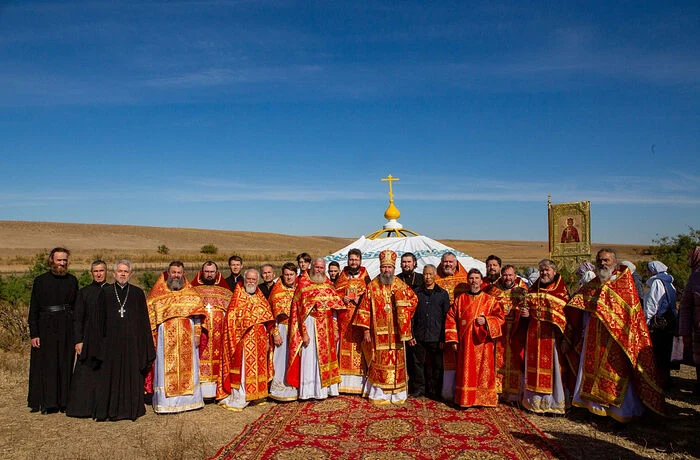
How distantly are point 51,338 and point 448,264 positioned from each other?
5.31m

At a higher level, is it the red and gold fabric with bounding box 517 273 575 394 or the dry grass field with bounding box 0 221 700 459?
the red and gold fabric with bounding box 517 273 575 394

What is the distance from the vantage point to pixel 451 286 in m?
8.61

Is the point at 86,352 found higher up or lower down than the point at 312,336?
lower down

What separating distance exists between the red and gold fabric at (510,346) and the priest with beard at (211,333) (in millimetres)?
3617

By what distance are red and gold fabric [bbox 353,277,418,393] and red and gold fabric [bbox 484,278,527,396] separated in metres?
1.17

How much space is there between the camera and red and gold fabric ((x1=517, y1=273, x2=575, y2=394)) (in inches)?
269

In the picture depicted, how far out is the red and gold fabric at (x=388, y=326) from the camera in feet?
24.6

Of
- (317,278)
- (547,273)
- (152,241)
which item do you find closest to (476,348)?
(547,273)

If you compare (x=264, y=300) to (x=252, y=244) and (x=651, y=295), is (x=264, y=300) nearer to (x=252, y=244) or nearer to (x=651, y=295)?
(x=651, y=295)

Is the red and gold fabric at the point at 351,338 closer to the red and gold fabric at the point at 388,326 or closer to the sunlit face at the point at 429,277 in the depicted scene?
the red and gold fabric at the point at 388,326

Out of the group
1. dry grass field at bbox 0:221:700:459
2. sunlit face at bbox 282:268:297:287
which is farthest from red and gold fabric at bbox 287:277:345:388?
dry grass field at bbox 0:221:700:459

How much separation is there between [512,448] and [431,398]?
197cm

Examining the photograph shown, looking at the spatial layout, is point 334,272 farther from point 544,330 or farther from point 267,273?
point 544,330

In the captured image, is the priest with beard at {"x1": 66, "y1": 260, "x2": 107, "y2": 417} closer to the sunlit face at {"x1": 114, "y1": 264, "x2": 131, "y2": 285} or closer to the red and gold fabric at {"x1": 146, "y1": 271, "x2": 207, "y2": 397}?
the sunlit face at {"x1": 114, "y1": 264, "x2": 131, "y2": 285}
